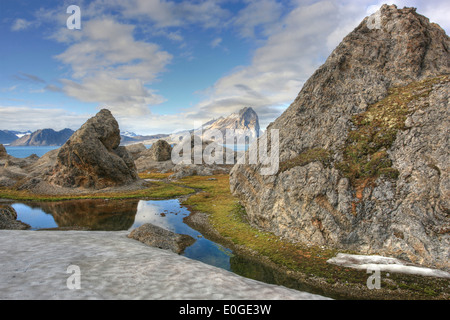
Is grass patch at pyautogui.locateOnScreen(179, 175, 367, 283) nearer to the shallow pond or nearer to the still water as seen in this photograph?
the shallow pond

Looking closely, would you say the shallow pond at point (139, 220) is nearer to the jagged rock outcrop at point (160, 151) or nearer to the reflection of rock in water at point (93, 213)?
the reflection of rock in water at point (93, 213)

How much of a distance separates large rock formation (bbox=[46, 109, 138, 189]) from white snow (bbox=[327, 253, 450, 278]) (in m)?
62.5

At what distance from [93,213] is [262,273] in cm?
3534

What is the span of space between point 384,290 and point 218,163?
122 meters

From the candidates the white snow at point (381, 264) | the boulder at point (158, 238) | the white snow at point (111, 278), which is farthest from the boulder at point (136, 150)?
the white snow at point (381, 264)

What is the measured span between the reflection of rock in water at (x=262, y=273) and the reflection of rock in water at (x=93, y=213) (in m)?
19.2

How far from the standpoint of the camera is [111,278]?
10781 millimetres

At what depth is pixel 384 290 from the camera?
16125 millimetres

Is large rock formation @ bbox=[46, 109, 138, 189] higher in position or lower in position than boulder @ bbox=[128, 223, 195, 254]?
higher

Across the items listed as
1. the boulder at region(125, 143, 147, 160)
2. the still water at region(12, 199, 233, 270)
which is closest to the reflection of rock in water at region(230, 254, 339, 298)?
the still water at region(12, 199, 233, 270)

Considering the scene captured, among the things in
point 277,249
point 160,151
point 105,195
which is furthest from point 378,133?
point 160,151

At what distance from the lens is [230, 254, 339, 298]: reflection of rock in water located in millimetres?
18062

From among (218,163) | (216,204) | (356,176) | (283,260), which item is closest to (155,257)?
(283,260)

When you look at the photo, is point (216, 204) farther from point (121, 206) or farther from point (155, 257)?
point (155, 257)
